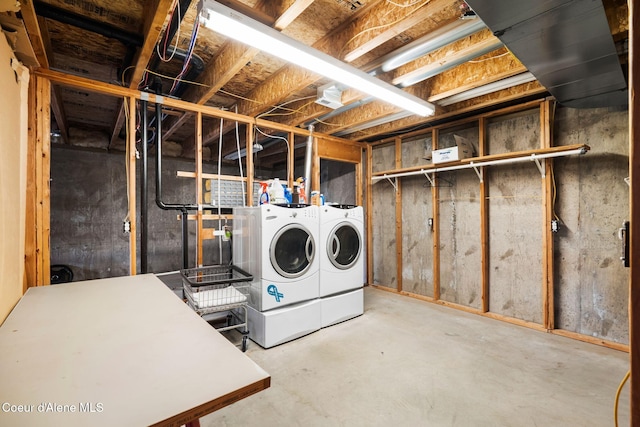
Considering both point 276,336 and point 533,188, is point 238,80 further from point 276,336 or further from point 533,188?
point 533,188

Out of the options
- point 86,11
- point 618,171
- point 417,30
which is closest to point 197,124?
point 86,11

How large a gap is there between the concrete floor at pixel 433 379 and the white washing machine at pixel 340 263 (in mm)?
218

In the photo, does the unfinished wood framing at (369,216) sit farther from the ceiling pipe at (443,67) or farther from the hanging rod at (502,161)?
the ceiling pipe at (443,67)

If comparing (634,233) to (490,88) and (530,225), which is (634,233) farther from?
(530,225)

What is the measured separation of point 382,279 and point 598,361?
259 centimetres

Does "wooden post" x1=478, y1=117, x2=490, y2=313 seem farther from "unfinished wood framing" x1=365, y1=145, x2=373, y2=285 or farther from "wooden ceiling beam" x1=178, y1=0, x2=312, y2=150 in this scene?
"wooden ceiling beam" x1=178, y1=0, x2=312, y2=150

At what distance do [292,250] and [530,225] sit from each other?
2.58 meters

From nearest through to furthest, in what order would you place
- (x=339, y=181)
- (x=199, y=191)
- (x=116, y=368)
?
(x=116, y=368) < (x=199, y=191) < (x=339, y=181)

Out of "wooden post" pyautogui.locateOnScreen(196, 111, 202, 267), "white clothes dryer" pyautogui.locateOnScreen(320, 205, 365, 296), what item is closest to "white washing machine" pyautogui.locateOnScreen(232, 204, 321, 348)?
"white clothes dryer" pyautogui.locateOnScreen(320, 205, 365, 296)

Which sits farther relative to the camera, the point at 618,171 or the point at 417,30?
the point at 618,171

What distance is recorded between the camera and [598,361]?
2352 millimetres

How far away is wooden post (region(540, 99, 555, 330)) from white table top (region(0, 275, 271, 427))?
329 centimetres

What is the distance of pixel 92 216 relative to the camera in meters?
4.67

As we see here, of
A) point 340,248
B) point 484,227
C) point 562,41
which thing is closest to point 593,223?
point 484,227
